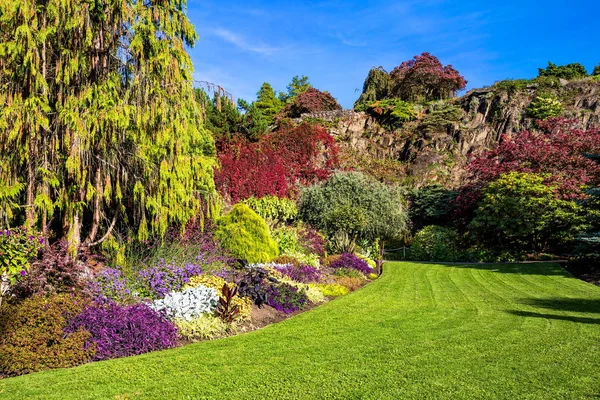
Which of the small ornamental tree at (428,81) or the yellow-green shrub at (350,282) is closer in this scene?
the yellow-green shrub at (350,282)

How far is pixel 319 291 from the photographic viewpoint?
9594 millimetres

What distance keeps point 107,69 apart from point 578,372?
889 centimetres

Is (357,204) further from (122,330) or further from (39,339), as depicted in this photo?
(39,339)

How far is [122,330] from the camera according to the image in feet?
17.5

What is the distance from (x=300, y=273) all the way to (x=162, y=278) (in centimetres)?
403

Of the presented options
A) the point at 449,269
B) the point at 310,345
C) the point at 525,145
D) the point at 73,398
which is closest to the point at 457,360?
the point at 310,345

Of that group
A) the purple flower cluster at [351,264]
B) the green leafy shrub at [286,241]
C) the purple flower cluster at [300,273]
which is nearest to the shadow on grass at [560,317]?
the purple flower cluster at [300,273]

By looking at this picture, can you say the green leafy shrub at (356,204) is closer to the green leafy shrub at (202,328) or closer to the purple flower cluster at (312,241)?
the purple flower cluster at (312,241)

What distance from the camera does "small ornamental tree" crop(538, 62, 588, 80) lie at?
95.6 feet

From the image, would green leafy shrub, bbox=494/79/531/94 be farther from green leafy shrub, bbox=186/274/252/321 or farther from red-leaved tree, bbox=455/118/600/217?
green leafy shrub, bbox=186/274/252/321

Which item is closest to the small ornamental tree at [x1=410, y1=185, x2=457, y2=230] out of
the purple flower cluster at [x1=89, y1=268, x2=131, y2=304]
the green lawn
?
the green lawn

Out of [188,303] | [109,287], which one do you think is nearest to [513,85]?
[188,303]

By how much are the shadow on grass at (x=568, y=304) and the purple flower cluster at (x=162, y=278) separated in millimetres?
7052

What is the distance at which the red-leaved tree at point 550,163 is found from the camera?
1579cm
